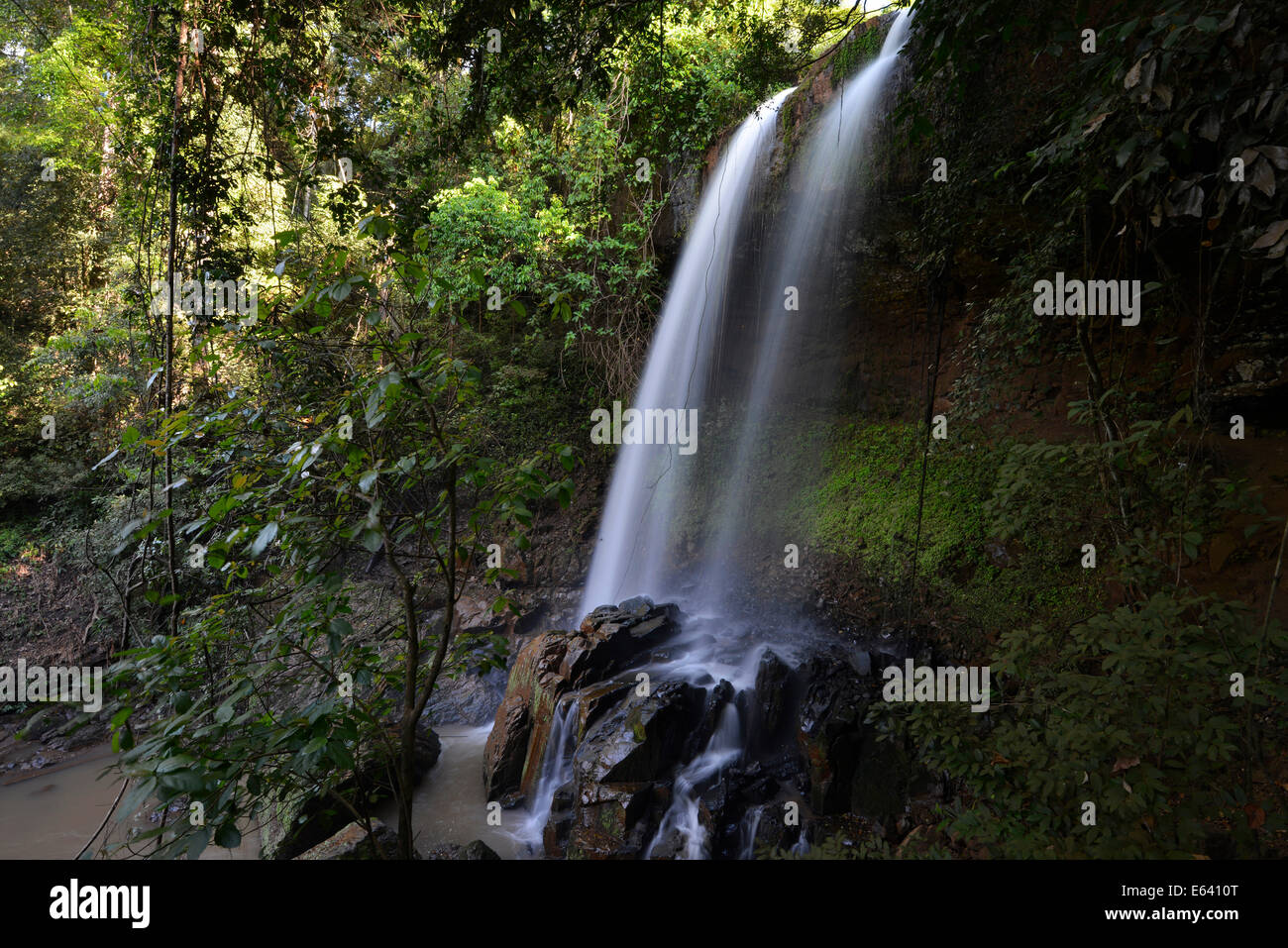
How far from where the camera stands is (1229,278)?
4.60 metres

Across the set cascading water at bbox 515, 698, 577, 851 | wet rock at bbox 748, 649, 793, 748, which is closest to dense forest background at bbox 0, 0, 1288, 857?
wet rock at bbox 748, 649, 793, 748

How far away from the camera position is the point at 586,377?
10.3 m

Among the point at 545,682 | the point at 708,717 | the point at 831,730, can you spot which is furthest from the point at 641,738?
the point at 831,730

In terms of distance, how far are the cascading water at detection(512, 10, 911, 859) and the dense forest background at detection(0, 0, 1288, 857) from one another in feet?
1.57

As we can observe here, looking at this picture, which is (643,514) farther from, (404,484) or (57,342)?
(404,484)

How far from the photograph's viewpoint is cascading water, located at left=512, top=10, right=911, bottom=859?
297 inches

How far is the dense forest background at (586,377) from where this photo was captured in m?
1.86

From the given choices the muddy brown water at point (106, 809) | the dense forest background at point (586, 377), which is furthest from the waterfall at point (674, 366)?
the muddy brown water at point (106, 809)

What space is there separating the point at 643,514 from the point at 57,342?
276 inches

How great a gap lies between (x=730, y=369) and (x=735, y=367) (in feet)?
0.30

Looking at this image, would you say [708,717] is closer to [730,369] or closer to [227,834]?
[227,834]
